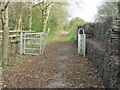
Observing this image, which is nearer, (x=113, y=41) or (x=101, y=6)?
(x=113, y=41)

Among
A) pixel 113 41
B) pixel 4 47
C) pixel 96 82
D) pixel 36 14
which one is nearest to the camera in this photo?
pixel 113 41

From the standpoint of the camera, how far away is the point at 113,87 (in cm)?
379

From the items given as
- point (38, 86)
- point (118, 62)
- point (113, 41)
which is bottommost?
point (38, 86)

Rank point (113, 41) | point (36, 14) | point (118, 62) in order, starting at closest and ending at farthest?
point (118, 62) < point (113, 41) < point (36, 14)

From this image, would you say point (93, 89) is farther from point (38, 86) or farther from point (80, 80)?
point (38, 86)

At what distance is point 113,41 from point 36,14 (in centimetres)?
1593

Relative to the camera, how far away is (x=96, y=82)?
532cm

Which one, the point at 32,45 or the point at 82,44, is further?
the point at 32,45

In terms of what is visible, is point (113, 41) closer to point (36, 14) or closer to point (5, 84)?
point (5, 84)

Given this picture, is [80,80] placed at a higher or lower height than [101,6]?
lower

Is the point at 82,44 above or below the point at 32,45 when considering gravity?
above

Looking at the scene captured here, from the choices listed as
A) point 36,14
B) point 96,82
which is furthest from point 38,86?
point 36,14

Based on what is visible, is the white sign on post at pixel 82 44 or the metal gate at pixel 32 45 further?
the metal gate at pixel 32 45

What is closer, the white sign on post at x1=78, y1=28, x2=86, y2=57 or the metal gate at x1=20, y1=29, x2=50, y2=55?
the white sign on post at x1=78, y1=28, x2=86, y2=57
